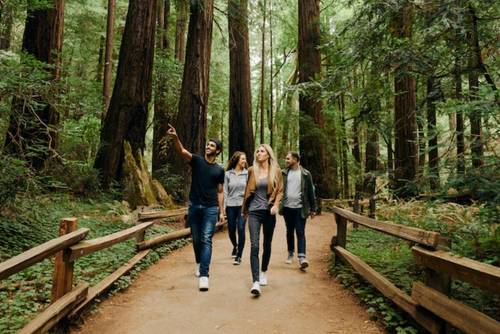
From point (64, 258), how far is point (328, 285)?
3.84 m

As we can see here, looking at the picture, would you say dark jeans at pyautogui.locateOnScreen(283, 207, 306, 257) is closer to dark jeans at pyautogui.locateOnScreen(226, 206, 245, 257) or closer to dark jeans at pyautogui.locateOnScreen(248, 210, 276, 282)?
dark jeans at pyautogui.locateOnScreen(226, 206, 245, 257)

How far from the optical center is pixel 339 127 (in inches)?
624

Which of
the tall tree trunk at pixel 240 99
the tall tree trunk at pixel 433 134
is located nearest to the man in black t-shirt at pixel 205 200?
the tall tree trunk at pixel 433 134

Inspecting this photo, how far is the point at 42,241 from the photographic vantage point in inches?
262

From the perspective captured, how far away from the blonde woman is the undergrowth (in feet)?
6.36

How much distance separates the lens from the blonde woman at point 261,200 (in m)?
5.48

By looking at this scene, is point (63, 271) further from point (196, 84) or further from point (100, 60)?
point (100, 60)

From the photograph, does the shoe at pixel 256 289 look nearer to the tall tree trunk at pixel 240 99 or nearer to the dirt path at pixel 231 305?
the dirt path at pixel 231 305

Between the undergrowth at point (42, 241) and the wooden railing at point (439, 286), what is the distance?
3.71 meters

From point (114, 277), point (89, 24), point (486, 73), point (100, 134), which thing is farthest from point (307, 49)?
point (114, 277)

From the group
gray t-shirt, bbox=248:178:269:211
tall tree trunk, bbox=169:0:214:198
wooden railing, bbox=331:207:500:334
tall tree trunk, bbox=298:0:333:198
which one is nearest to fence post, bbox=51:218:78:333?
gray t-shirt, bbox=248:178:269:211

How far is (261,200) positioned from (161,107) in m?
11.4

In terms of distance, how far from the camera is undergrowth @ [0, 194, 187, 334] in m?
4.59

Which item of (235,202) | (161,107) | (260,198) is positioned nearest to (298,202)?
(235,202)
